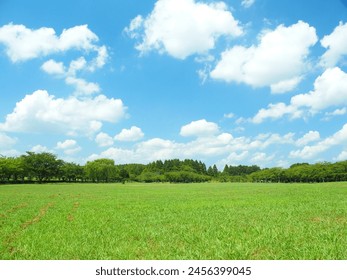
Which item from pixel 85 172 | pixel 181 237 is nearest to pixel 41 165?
pixel 85 172

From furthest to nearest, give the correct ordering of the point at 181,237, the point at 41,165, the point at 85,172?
1. the point at 85,172
2. the point at 41,165
3. the point at 181,237

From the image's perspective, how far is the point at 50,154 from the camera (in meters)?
160

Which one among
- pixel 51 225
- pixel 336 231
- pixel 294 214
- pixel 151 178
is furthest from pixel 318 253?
pixel 151 178

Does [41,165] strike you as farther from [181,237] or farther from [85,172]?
[181,237]

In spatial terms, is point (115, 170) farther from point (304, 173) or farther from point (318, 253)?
point (318, 253)

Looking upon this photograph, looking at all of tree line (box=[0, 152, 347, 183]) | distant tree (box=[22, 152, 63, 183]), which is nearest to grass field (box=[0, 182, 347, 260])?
tree line (box=[0, 152, 347, 183])

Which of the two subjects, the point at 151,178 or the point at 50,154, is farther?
the point at 151,178

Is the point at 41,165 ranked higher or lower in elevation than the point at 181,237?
higher

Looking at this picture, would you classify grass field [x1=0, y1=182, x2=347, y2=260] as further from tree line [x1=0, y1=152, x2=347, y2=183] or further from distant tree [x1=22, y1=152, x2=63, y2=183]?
distant tree [x1=22, y1=152, x2=63, y2=183]

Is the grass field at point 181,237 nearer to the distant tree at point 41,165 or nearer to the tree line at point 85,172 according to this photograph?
the tree line at point 85,172

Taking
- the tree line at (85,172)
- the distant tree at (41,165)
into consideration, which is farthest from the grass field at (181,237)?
the distant tree at (41,165)

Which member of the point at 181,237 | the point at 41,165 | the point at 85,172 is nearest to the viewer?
the point at 181,237

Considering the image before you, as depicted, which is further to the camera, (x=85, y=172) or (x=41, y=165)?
(x=85, y=172)
